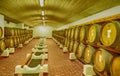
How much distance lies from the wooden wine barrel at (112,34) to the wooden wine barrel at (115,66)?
0.69 ft

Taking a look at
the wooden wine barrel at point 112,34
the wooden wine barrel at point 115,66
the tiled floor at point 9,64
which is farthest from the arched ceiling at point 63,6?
the wooden wine barrel at point 115,66

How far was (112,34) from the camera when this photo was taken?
9.39 ft

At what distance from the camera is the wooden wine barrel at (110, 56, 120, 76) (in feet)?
8.62

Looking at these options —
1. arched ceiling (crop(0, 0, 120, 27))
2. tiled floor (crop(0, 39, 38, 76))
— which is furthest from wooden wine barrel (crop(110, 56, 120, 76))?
tiled floor (crop(0, 39, 38, 76))

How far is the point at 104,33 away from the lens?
333 cm

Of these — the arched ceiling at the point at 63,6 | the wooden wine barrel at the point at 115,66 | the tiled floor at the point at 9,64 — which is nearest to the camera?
the wooden wine barrel at the point at 115,66

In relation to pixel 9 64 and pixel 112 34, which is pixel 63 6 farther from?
pixel 112 34

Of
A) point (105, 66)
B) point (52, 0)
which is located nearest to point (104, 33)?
point (105, 66)

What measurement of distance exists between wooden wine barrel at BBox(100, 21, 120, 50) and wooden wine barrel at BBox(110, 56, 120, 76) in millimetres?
209

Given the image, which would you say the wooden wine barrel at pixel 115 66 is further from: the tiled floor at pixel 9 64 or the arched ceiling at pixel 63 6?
the tiled floor at pixel 9 64

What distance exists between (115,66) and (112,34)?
1.98 feet

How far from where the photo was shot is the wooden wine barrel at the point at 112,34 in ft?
8.84

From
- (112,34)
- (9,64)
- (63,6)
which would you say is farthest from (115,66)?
(63,6)

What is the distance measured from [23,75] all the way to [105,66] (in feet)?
7.65
